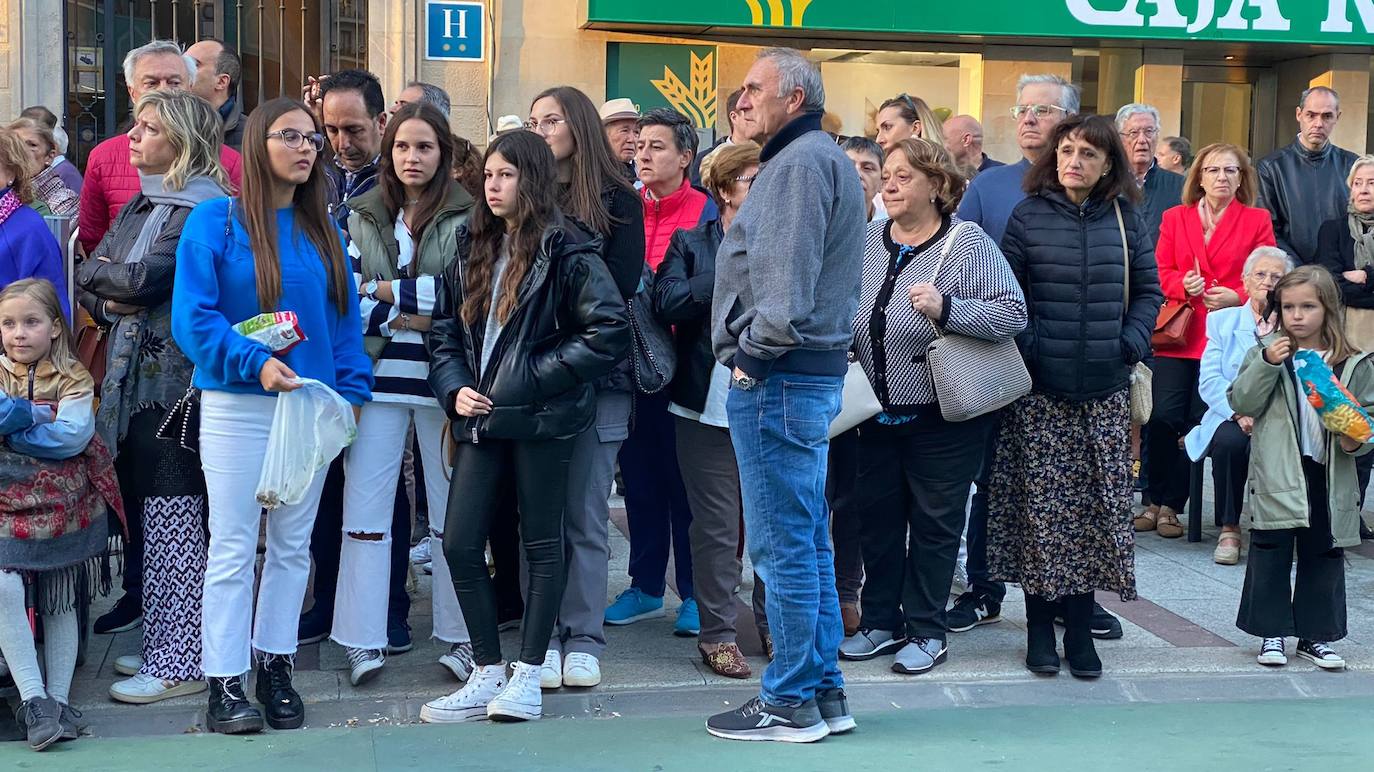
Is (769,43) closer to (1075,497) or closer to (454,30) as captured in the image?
(454,30)

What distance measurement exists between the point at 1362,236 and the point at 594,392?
16.6ft

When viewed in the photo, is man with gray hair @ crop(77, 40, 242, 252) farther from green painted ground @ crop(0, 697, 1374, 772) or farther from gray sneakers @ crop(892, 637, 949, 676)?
gray sneakers @ crop(892, 637, 949, 676)

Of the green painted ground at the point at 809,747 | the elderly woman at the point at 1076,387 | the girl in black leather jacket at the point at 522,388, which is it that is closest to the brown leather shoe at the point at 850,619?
the elderly woman at the point at 1076,387

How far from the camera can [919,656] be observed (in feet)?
18.7

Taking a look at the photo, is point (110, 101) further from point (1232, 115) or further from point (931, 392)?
point (1232, 115)

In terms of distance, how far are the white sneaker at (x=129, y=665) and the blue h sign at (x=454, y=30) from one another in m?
6.41

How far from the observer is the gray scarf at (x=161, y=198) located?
523 centimetres

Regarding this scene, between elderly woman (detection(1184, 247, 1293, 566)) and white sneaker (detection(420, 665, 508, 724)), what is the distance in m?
3.81

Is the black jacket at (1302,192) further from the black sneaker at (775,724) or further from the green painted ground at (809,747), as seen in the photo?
the black sneaker at (775,724)

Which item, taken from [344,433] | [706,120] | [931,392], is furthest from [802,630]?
[706,120]

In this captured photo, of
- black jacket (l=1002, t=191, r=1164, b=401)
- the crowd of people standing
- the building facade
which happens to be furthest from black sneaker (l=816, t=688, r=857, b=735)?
the building facade

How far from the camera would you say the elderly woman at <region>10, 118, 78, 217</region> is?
6375 mm

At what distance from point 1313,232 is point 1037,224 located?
431 cm

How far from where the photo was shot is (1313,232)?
30.5 feet
